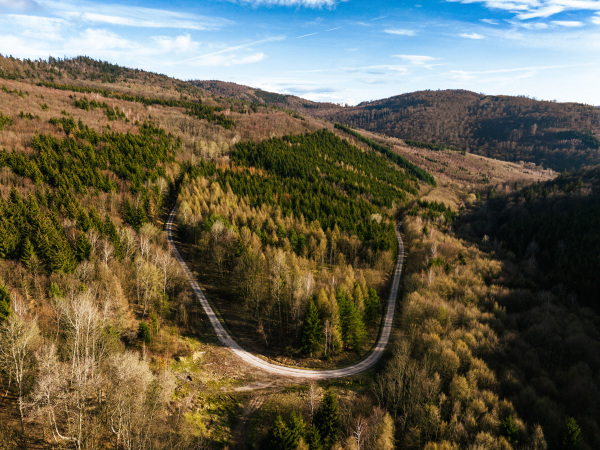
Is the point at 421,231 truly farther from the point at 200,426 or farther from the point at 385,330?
the point at 200,426

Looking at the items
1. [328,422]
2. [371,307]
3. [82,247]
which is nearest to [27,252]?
[82,247]

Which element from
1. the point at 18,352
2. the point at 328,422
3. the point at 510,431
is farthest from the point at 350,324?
the point at 18,352

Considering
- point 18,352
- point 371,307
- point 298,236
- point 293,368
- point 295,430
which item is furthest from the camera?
point 298,236

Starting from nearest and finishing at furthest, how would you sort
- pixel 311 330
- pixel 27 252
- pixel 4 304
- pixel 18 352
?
pixel 18 352, pixel 4 304, pixel 27 252, pixel 311 330

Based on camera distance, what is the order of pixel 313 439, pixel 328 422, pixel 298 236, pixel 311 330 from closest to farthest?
pixel 313 439, pixel 328 422, pixel 311 330, pixel 298 236

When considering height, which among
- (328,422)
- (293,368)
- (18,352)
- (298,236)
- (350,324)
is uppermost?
(18,352)

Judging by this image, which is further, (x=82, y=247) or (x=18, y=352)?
(x=82, y=247)

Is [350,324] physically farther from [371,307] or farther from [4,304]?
[4,304]

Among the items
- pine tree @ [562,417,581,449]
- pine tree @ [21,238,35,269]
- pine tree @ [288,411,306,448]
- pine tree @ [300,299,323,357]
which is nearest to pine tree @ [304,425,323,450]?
pine tree @ [288,411,306,448]

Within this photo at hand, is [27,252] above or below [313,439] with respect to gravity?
above

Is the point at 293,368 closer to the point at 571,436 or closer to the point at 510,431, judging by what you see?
the point at 510,431
